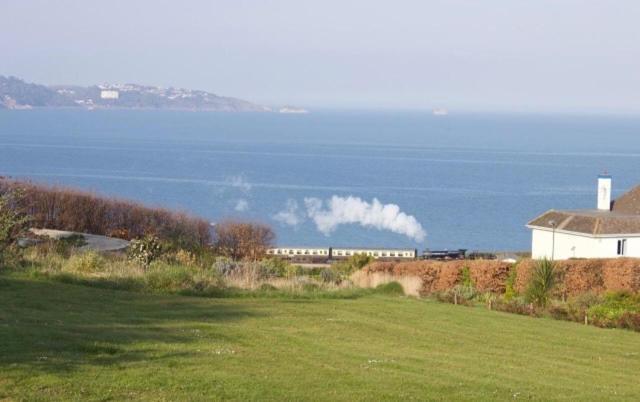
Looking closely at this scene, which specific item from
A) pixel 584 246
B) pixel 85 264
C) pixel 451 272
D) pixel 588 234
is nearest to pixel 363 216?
pixel 584 246

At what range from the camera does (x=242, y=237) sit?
3925 centimetres

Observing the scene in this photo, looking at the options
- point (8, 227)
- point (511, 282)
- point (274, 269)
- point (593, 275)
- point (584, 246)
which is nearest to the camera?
point (8, 227)

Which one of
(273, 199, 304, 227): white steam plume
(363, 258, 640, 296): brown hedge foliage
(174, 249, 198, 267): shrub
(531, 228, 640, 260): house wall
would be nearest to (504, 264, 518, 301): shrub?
(363, 258, 640, 296): brown hedge foliage

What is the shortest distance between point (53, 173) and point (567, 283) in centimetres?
8391

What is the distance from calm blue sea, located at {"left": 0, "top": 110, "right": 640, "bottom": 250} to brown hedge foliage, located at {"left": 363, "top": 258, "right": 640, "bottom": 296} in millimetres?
41879

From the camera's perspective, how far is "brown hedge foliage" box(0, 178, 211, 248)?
1467 inches

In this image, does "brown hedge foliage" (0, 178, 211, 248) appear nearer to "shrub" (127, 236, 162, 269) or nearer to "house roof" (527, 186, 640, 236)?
"shrub" (127, 236, 162, 269)

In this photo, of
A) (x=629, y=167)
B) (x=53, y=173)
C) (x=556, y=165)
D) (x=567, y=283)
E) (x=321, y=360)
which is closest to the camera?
(x=321, y=360)

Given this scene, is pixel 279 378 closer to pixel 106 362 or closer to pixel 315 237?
pixel 106 362

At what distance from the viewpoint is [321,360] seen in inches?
455

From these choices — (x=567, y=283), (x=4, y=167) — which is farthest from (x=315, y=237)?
(x=567, y=283)

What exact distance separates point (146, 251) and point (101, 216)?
15.8 m

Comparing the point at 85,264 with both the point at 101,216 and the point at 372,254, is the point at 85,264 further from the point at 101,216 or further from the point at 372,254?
the point at 372,254

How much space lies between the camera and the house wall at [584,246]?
120 ft
